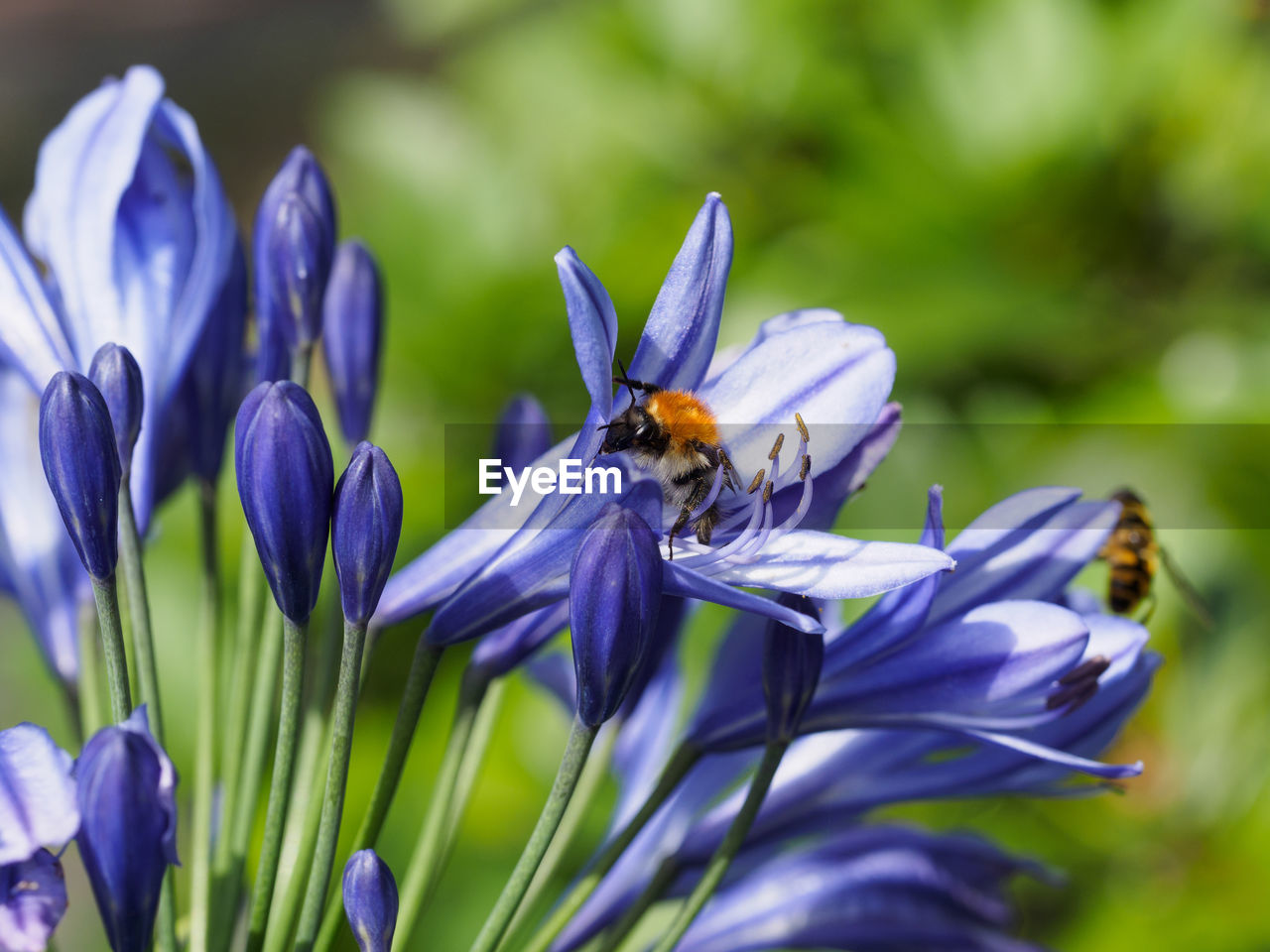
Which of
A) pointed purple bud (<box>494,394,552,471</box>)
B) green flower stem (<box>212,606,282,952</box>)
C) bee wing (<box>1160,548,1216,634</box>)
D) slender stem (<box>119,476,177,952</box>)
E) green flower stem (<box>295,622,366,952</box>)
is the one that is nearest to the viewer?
green flower stem (<box>295,622,366,952</box>)

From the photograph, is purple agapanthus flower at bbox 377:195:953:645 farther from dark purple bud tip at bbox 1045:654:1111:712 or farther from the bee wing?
the bee wing

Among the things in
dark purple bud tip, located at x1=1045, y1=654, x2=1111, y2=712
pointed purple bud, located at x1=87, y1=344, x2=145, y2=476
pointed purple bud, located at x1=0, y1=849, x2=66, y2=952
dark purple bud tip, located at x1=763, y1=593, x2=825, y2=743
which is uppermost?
pointed purple bud, located at x1=87, y1=344, x2=145, y2=476

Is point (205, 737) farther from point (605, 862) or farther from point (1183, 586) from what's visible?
point (1183, 586)

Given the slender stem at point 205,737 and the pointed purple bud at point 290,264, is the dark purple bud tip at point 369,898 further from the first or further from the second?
the pointed purple bud at point 290,264

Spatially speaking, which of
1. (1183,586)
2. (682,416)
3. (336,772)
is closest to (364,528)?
(336,772)

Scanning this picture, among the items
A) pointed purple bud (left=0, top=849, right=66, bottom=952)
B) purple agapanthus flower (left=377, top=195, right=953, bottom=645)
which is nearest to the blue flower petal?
purple agapanthus flower (left=377, top=195, right=953, bottom=645)

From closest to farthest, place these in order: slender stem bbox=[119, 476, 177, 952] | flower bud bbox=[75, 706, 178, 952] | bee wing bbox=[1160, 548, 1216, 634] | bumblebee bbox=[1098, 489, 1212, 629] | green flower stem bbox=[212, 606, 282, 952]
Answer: flower bud bbox=[75, 706, 178, 952]
slender stem bbox=[119, 476, 177, 952]
green flower stem bbox=[212, 606, 282, 952]
bumblebee bbox=[1098, 489, 1212, 629]
bee wing bbox=[1160, 548, 1216, 634]

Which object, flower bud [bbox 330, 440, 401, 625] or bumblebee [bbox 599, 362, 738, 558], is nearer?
flower bud [bbox 330, 440, 401, 625]
